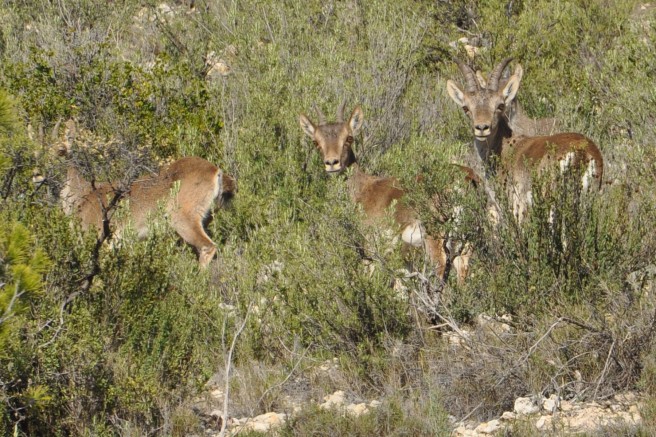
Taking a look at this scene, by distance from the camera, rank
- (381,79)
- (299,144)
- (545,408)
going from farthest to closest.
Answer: (381,79), (299,144), (545,408)

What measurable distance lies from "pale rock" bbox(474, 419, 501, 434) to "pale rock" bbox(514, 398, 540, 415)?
0.18 metres

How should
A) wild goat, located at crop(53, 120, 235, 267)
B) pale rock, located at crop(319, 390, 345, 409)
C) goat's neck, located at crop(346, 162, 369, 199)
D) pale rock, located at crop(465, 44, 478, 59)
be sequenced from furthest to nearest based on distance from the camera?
pale rock, located at crop(465, 44, 478, 59) → wild goat, located at crop(53, 120, 235, 267) → goat's neck, located at crop(346, 162, 369, 199) → pale rock, located at crop(319, 390, 345, 409)

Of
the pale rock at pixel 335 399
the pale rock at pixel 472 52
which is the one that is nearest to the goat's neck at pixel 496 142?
the pale rock at pixel 335 399

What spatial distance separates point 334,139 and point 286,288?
3073 millimetres

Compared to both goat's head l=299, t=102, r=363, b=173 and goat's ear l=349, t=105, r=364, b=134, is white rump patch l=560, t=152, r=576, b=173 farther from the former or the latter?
goat's ear l=349, t=105, r=364, b=134

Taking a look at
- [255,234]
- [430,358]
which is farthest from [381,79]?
A: [430,358]

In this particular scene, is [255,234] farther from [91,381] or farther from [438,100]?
[438,100]

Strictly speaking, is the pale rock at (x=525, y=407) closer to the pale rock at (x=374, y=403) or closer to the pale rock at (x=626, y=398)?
the pale rock at (x=626, y=398)

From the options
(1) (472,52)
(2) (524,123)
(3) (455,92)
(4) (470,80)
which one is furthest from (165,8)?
(4) (470,80)

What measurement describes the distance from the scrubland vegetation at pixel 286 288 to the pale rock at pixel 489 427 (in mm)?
184

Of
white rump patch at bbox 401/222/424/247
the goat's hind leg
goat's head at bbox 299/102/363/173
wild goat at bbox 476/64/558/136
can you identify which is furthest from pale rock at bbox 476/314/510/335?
Result: wild goat at bbox 476/64/558/136

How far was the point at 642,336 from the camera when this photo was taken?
6391mm

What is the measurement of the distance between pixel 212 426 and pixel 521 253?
9.59 feet

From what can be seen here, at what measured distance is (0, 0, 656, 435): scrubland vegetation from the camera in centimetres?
616
